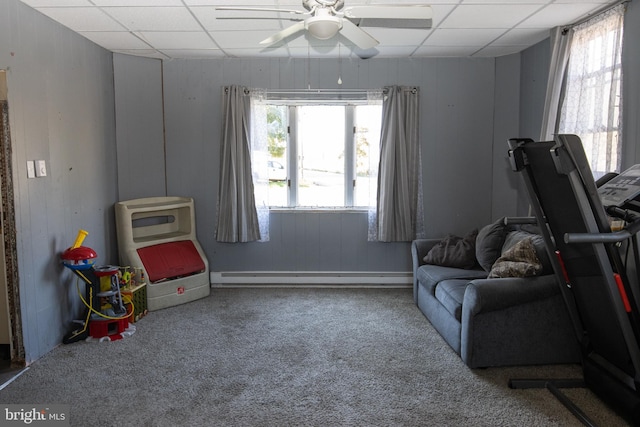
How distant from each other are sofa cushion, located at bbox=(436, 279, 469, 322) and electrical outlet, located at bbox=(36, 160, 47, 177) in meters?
3.12

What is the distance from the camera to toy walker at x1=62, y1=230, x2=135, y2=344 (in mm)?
3604

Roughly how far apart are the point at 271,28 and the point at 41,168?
2088mm

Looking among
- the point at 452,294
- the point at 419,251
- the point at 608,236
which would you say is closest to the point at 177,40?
the point at 419,251

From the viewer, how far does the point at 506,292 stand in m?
3.02

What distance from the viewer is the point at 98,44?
439 centimetres

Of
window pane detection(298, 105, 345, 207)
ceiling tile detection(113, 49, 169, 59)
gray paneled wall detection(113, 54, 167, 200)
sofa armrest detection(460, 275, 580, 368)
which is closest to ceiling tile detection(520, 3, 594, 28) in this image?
sofa armrest detection(460, 275, 580, 368)

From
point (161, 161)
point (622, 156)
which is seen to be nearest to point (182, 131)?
point (161, 161)

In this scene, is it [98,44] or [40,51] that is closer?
[40,51]

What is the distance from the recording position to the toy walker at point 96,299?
3604mm

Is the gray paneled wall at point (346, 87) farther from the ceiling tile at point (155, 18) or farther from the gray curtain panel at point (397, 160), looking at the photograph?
the ceiling tile at point (155, 18)

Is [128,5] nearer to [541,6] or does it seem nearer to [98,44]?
[98,44]

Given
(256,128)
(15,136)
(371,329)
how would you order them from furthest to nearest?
(256,128) < (371,329) < (15,136)

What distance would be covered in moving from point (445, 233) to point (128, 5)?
370cm

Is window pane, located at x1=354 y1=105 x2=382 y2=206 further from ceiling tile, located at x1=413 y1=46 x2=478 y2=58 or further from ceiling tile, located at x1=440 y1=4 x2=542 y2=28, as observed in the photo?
ceiling tile, located at x1=440 y1=4 x2=542 y2=28
